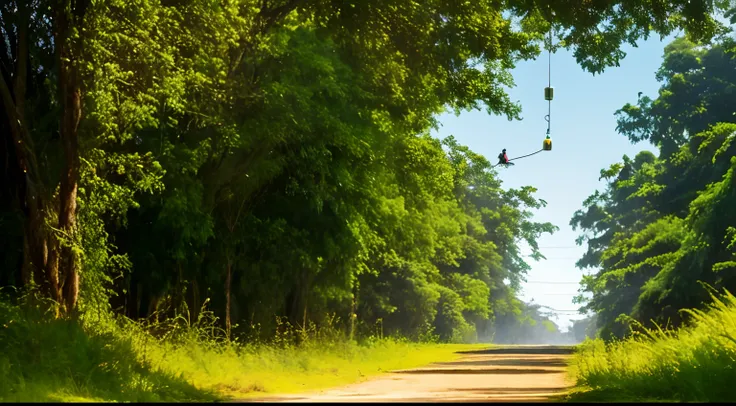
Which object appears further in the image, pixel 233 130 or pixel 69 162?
pixel 233 130

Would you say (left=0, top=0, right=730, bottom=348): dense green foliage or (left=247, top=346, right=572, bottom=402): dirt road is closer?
(left=247, top=346, right=572, bottom=402): dirt road

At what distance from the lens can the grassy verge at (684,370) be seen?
1220cm

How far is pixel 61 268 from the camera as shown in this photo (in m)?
15.8

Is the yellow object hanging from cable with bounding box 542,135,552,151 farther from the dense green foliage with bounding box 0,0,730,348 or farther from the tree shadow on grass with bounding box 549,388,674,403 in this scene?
the tree shadow on grass with bounding box 549,388,674,403

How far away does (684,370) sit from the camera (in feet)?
43.0

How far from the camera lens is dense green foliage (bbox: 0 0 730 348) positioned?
15969mm

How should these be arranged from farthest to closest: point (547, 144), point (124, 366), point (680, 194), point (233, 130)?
1. point (680, 194)
2. point (547, 144)
3. point (233, 130)
4. point (124, 366)

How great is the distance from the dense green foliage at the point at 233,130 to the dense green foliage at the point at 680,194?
2.22 m

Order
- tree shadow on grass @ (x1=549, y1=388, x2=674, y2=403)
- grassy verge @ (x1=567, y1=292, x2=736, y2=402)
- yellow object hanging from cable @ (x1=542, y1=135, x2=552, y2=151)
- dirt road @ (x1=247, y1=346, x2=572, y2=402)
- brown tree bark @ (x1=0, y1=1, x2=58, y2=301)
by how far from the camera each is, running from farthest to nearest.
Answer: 1. yellow object hanging from cable @ (x1=542, y1=135, x2=552, y2=151)
2. brown tree bark @ (x1=0, y1=1, x2=58, y2=301)
3. dirt road @ (x1=247, y1=346, x2=572, y2=402)
4. tree shadow on grass @ (x1=549, y1=388, x2=674, y2=403)
5. grassy verge @ (x1=567, y1=292, x2=736, y2=402)

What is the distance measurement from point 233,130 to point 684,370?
11168mm

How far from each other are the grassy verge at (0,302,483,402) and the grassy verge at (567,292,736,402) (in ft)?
19.7

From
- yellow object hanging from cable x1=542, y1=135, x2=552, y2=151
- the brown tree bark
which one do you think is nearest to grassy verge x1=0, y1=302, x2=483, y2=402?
the brown tree bark

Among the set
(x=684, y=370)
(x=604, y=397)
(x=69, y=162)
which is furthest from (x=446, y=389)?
(x=69, y=162)

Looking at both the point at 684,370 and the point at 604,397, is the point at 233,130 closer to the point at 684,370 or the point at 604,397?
the point at 604,397
